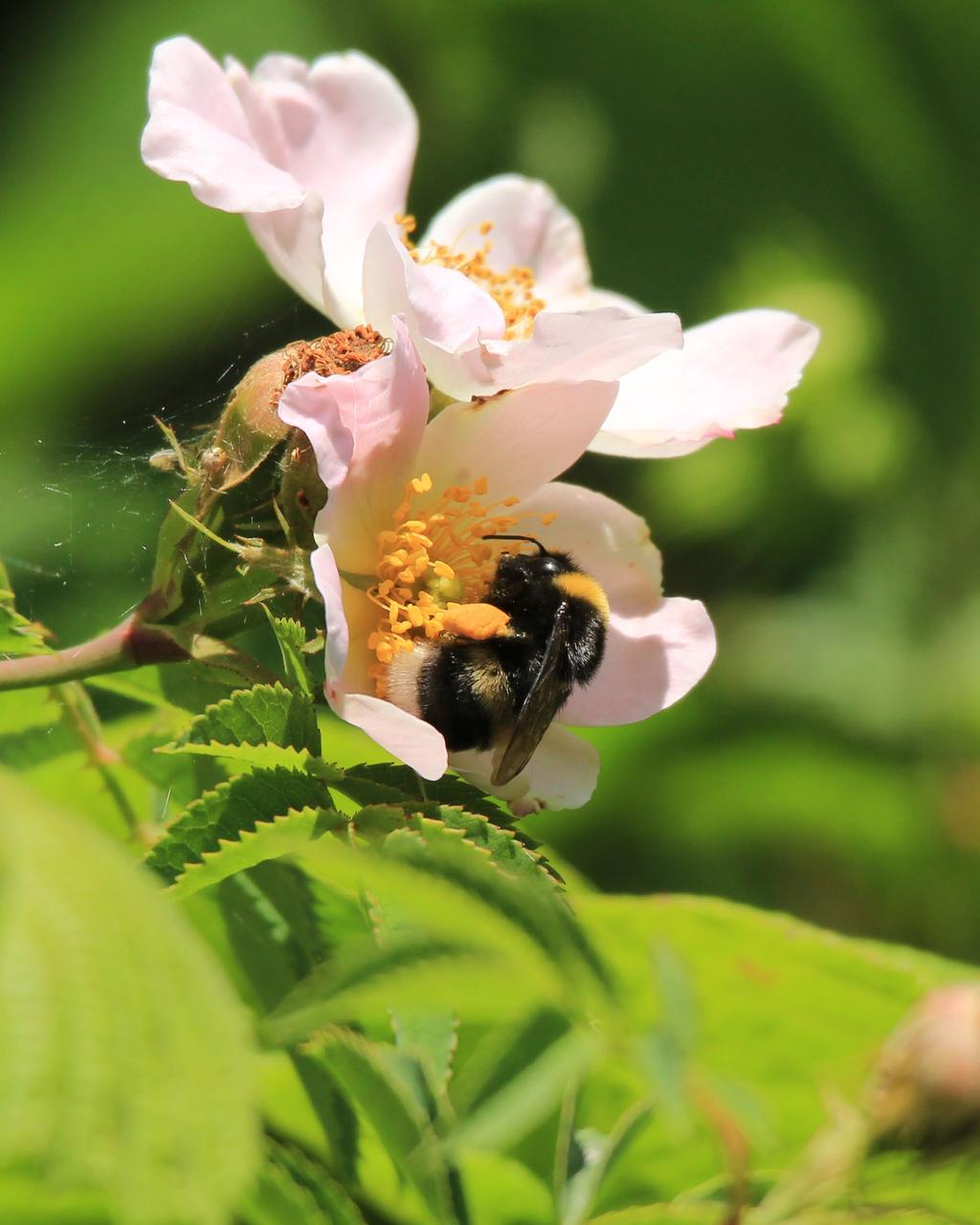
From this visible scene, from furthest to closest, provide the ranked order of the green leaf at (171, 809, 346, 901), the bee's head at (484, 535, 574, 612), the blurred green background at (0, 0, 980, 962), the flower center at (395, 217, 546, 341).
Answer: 1. the blurred green background at (0, 0, 980, 962)
2. the flower center at (395, 217, 546, 341)
3. the bee's head at (484, 535, 574, 612)
4. the green leaf at (171, 809, 346, 901)

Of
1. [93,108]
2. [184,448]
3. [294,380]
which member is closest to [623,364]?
[294,380]

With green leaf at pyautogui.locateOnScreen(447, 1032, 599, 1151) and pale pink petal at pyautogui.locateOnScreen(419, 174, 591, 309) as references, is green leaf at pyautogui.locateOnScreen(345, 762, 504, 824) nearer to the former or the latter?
green leaf at pyautogui.locateOnScreen(447, 1032, 599, 1151)

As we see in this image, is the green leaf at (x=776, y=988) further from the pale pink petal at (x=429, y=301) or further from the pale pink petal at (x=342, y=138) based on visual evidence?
the pale pink petal at (x=342, y=138)

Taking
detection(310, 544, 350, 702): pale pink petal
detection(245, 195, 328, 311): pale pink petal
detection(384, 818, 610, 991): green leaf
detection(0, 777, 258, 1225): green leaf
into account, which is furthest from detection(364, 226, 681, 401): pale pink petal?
detection(0, 777, 258, 1225): green leaf

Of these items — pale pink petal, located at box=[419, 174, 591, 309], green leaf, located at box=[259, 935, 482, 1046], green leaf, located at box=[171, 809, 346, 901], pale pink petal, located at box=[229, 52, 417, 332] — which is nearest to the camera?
green leaf, located at box=[259, 935, 482, 1046]

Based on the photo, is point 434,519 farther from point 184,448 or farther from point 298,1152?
point 298,1152

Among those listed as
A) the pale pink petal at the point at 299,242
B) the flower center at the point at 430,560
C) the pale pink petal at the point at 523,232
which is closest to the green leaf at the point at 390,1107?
the flower center at the point at 430,560

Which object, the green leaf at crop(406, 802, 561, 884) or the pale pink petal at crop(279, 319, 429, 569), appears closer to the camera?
the green leaf at crop(406, 802, 561, 884)
